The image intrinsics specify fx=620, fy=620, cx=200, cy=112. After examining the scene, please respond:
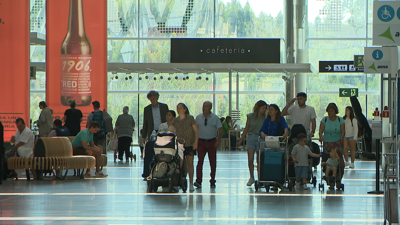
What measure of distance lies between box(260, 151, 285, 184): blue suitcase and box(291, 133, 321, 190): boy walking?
442 millimetres

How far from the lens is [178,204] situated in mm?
8117

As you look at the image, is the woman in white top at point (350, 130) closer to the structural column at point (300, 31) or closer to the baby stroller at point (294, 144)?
the baby stroller at point (294, 144)

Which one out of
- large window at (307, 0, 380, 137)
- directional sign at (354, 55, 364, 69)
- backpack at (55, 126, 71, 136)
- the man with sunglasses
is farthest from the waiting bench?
large window at (307, 0, 380, 137)

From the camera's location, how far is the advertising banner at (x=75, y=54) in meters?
15.3

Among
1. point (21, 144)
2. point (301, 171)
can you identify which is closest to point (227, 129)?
point (21, 144)

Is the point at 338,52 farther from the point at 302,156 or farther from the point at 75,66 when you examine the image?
the point at 302,156

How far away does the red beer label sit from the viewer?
50.1 feet

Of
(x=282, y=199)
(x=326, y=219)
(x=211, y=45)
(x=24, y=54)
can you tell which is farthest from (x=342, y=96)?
(x=326, y=219)

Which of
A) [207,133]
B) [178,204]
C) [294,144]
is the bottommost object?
[178,204]

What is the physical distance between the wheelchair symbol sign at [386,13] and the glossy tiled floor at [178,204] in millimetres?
2632

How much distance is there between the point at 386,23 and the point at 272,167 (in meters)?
2.77

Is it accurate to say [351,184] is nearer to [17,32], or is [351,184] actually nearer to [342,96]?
[17,32]

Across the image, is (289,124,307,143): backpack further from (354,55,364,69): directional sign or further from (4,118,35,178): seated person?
(354,55,364,69): directional sign

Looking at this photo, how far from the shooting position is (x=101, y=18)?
15844 mm
